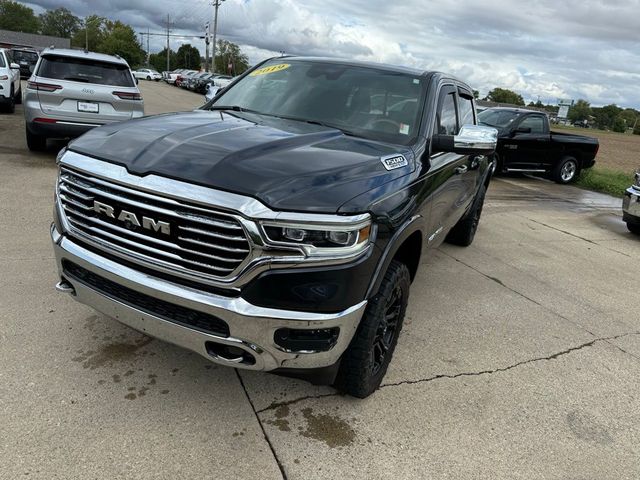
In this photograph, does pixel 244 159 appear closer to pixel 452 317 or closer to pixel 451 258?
pixel 452 317

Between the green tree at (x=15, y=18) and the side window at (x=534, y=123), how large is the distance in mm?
143281

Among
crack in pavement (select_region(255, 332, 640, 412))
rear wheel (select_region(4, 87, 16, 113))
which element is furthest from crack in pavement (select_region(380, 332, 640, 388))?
rear wheel (select_region(4, 87, 16, 113))

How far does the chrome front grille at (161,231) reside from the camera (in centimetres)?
225

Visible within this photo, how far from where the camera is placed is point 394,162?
295cm

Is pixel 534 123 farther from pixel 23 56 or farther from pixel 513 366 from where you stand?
pixel 23 56

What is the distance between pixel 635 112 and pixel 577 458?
513 ft

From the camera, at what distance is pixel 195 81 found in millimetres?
41469

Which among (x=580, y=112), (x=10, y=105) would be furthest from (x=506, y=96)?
(x=10, y=105)

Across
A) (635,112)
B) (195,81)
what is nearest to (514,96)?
(635,112)

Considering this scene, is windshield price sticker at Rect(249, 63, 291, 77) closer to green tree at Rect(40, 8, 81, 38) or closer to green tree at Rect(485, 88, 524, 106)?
green tree at Rect(485, 88, 524, 106)

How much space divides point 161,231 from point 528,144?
1230 cm

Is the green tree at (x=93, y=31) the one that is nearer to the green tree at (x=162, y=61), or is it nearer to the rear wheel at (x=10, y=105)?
the green tree at (x=162, y=61)

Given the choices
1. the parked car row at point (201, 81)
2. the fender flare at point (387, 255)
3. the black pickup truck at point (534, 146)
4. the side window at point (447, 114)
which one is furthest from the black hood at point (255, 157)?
the parked car row at point (201, 81)

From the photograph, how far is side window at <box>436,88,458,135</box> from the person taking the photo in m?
3.81
